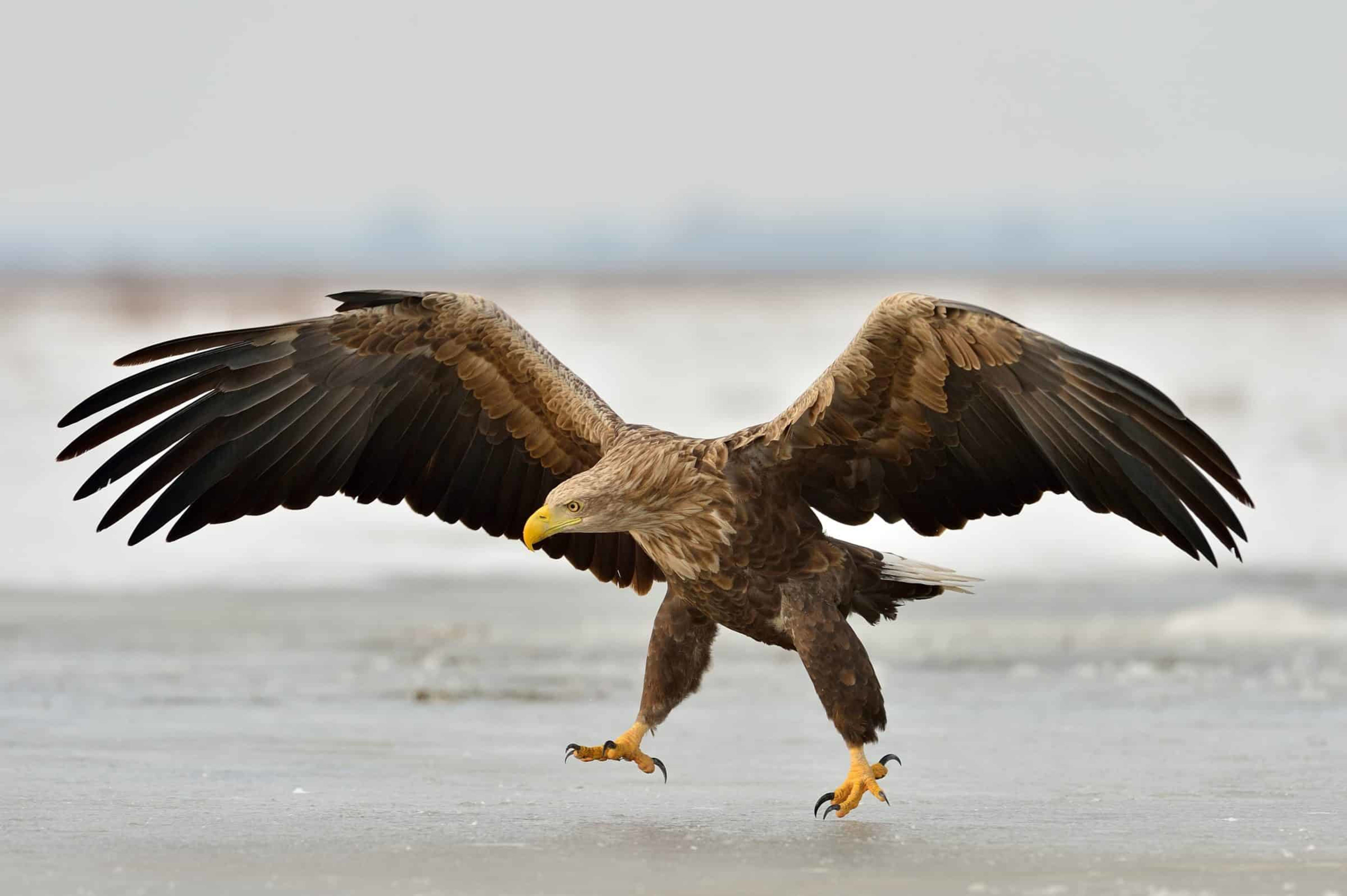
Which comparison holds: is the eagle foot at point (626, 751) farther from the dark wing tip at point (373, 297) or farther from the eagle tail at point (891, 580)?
the dark wing tip at point (373, 297)

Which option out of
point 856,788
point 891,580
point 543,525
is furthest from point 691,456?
point 856,788

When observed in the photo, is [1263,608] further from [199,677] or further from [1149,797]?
[199,677]

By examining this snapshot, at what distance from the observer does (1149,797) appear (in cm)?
585

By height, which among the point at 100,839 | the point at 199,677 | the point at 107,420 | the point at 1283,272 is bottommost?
the point at 100,839

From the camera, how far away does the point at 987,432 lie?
6168mm

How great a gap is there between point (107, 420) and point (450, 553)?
6.82 meters

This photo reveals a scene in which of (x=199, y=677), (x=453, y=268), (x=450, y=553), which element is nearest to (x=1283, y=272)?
(x=453, y=268)

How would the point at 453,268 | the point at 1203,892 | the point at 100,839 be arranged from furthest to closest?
1. the point at 453,268
2. the point at 100,839
3. the point at 1203,892

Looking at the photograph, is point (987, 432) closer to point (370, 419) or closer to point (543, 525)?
point (543, 525)

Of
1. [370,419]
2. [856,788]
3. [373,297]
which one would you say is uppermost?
[373,297]

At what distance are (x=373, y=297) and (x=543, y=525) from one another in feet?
3.70

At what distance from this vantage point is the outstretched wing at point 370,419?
6.35 meters

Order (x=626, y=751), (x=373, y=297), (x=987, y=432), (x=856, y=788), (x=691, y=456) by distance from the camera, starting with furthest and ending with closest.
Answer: (x=373, y=297) < (x=626, y=751) < (x=987, y=432) < (x=691, y=456) < (x=856, y=788)

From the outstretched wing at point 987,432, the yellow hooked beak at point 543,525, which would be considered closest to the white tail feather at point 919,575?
the outstretched wing at point 987,432
